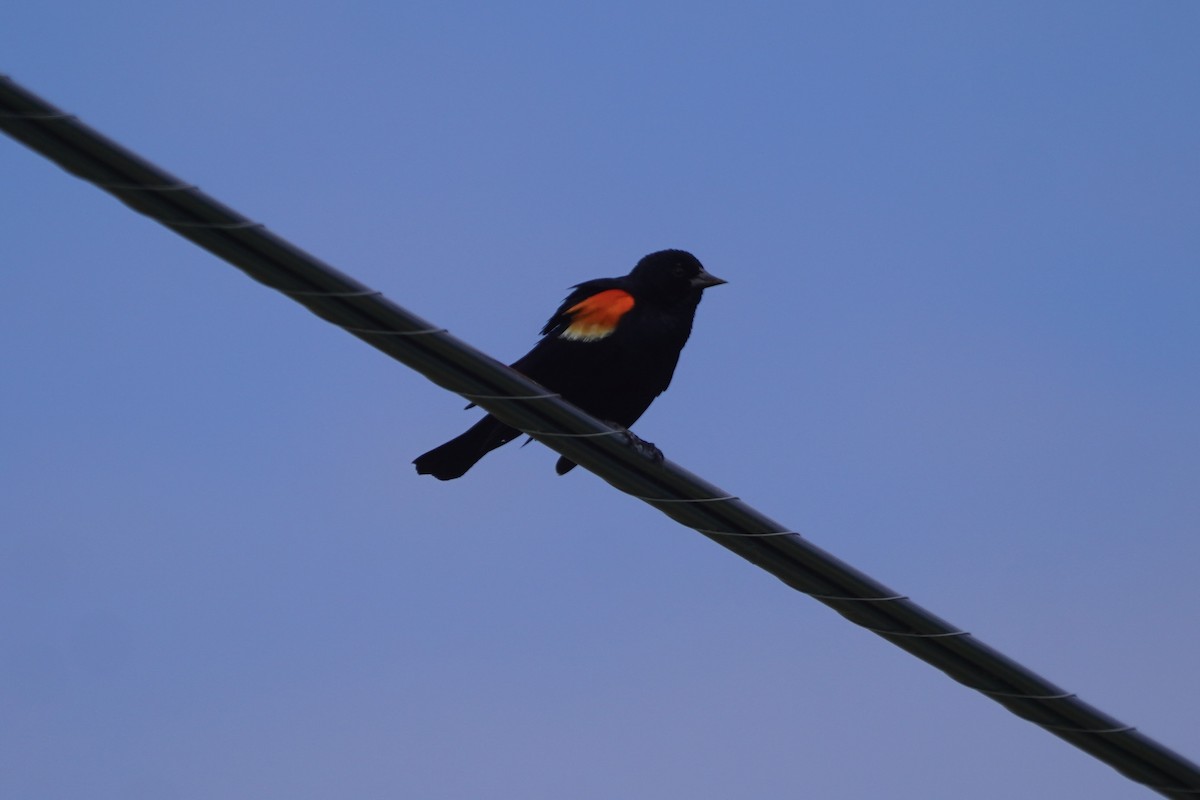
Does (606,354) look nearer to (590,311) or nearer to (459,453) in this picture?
(590,311)

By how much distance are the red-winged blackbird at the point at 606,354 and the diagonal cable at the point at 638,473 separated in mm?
2395

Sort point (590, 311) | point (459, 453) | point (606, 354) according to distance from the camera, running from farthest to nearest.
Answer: point (590, 311) < point (606, 354) < point (459, 453)

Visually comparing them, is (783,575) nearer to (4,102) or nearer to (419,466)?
(4,102)

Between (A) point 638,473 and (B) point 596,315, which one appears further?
(B) point 596,315

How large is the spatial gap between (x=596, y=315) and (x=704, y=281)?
24.6 inches

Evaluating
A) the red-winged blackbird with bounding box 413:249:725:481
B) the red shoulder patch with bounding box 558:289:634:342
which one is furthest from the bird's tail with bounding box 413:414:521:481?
the red shoulder patch with bounding box 558:289:634:342

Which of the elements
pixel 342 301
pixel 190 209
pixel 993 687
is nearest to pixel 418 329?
pixel 342 301

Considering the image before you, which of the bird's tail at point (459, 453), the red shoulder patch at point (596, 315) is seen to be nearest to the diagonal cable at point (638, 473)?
the bird's tail at point (459, 453)

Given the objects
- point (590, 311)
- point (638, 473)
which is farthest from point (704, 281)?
point (638, 473)

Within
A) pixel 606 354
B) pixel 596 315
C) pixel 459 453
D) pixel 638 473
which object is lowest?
pixel 638 473

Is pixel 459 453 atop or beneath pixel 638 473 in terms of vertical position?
atop

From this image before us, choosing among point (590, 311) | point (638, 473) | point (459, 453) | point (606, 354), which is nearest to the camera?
point (638, 473)

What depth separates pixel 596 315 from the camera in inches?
259

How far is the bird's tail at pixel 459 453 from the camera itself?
20.6 ft
